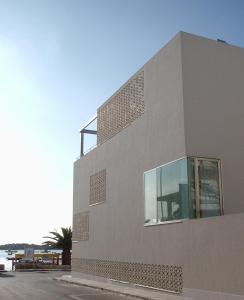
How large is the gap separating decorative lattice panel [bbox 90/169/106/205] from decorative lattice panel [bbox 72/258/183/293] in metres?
3.39

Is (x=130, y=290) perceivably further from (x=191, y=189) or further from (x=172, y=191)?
(x=191, y=189)

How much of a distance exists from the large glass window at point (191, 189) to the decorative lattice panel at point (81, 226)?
34.3ft

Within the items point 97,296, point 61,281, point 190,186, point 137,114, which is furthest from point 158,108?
point 61,281

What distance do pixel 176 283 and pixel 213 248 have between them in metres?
2.90

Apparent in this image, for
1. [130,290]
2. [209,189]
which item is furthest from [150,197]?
[130,290]

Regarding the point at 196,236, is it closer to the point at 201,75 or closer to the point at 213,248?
the point at 213,248

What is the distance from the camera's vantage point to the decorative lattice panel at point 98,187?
24.4 m

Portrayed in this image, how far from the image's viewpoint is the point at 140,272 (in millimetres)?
18828

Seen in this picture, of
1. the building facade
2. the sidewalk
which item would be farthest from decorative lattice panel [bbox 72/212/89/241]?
the building facade

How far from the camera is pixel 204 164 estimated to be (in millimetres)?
16000

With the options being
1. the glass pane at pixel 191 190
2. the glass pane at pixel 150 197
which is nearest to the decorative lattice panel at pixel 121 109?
the glass pane at pixel 150 197

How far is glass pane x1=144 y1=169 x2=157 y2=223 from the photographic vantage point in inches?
710

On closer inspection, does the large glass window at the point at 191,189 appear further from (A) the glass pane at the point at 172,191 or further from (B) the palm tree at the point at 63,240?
(B) the palm tree at the point at 63,240

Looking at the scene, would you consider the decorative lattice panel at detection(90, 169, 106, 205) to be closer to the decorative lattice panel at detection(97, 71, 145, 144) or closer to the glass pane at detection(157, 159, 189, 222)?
the decorative lattice panel at detection(97, 71, 145, 144)
